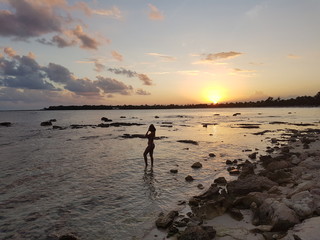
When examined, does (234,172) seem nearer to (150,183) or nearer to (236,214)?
(150,183)

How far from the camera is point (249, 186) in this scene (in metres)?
11.9

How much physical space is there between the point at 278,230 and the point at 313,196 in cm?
240

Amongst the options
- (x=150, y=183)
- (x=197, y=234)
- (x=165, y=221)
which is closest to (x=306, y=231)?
(x=197, y=234)

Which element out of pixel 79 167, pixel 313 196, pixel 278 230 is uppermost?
pixel 313 196

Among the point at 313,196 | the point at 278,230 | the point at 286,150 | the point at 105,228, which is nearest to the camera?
the point at 278,230

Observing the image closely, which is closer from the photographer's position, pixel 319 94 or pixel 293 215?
pixel 293 215

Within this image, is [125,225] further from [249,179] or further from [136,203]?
[249,179]

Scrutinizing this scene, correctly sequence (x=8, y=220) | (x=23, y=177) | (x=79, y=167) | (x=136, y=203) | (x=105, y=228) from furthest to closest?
(x=79, y=167) → (x=23, y=177) → (x=136, y=203) → (x=8, y=220) → (x=105, y=228)

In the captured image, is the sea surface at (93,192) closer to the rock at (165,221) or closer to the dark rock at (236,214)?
the rock at (165,221)

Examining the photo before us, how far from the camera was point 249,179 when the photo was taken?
1262 cm

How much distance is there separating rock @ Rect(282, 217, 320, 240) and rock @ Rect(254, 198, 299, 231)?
0.91 ft

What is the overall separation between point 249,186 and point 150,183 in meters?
6.28

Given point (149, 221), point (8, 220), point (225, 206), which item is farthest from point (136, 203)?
point (8, 220)

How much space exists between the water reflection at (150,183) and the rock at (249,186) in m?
4.13
